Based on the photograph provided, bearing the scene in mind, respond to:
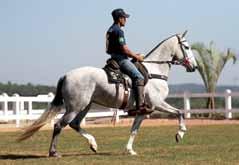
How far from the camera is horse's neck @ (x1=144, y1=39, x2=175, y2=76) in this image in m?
14.6

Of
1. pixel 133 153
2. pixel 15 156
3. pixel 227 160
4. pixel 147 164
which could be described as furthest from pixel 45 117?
pixel 227 160

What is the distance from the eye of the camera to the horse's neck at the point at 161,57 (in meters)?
14.6

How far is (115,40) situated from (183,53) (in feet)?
6.27

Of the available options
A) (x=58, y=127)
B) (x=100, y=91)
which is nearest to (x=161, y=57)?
(x=100, y=91)

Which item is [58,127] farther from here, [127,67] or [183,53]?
[183,53]

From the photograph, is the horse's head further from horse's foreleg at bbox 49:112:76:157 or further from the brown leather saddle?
horse's foreleg at bbox 49:112:76:157

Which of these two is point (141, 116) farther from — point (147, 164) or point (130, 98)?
point (147, 164)

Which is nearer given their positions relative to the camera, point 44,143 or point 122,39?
point 122,39

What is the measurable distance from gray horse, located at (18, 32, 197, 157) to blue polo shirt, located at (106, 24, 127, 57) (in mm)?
498

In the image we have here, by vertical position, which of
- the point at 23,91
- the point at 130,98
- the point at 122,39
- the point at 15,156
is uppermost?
the point at 122,39

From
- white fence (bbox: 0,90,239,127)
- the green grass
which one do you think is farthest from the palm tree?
the green grass

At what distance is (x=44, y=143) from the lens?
18.6m

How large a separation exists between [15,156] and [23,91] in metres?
34.4

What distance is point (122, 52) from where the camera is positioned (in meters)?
13.8
